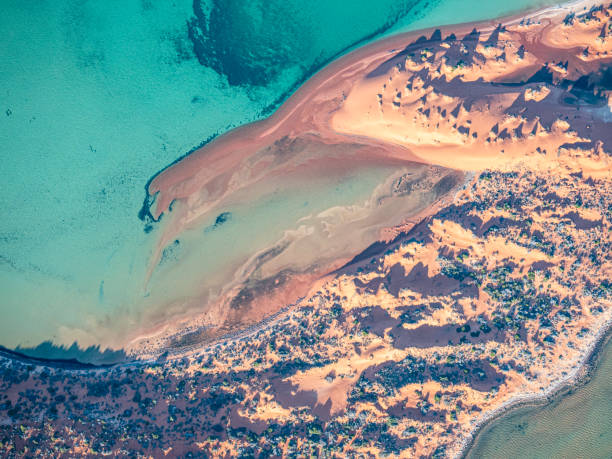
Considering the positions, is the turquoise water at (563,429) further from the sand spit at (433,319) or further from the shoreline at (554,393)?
the sand spit at (433,319)

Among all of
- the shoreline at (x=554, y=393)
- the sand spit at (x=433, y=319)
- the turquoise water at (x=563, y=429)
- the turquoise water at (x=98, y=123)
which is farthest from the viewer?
the turquoise water at (x=98, y=123)

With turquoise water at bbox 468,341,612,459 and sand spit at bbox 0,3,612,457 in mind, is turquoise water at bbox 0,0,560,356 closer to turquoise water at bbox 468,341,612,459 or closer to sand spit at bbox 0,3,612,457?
sand spit at bbox 0,3,612,457

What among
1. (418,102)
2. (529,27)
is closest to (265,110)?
(418,102)

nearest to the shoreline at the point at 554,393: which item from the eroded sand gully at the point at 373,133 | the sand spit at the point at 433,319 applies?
the sand spit at the point at 433,319

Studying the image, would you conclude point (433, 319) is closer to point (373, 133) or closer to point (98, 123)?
point (373, 133)

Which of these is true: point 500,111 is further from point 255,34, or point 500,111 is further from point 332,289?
point 255,34

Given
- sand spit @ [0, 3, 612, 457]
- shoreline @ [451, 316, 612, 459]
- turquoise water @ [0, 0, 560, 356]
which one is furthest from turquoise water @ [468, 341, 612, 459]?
turquoise water @ [0, 0, 560, 356]
